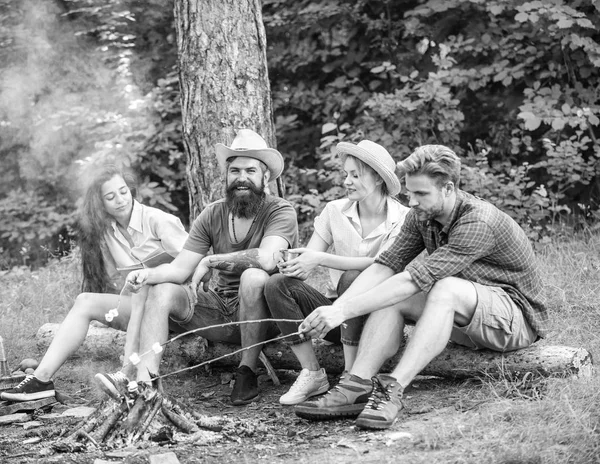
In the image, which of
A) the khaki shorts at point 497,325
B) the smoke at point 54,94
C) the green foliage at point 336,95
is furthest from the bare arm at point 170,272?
the smoke at point 54,94

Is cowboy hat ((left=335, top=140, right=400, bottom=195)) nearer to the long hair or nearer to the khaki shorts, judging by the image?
the khaki shorts

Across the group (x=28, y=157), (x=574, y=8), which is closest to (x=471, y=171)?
(x=574, y=8)

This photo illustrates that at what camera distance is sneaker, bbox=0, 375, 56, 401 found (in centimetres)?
482

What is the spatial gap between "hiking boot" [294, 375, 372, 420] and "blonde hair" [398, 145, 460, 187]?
3.72 feet

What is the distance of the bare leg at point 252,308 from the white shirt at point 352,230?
487mm

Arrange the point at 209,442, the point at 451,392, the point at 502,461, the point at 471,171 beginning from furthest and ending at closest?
the point at 471,171
the point at 451,392
the point at 209,442
the point at 502,461

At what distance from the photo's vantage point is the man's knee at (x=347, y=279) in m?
4.62

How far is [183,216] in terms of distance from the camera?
10031 millimetres

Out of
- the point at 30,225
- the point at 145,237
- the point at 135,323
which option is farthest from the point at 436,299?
the point at 30,225

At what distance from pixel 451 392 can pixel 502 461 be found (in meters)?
1.21

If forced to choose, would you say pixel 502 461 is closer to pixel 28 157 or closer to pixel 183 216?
pixel 183 216

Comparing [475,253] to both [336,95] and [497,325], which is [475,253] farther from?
[336,95]

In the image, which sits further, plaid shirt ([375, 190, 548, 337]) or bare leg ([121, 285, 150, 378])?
bare leg ([121, 285, 150, 378])

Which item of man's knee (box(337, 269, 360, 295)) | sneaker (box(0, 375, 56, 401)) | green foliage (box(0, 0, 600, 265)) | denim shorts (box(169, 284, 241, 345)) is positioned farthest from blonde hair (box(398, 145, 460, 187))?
green foliage (box(0, 0, 600, 265))
